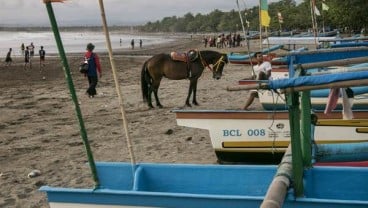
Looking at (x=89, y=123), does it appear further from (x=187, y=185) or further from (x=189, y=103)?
(x=187, y=185)

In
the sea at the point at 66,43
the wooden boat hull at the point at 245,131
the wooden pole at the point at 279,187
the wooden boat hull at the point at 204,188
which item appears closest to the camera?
the wooden pole at the point at 279,187

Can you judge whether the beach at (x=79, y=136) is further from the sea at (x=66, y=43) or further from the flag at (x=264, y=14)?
the sea at (x=66, y=43)

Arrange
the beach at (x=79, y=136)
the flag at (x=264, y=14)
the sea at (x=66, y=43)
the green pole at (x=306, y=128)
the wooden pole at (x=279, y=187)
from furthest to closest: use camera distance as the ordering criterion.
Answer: the sea at (x=66, y=43)
the flag at (x=264, y=14)
the beach at (x=79, y=136)
the green pole at (x=306, y=128)
the wooden pole at (x=279, y=187)

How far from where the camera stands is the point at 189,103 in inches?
511

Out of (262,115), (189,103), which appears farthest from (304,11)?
(262,115)

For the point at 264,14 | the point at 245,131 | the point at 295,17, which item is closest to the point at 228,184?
the point at 245,131

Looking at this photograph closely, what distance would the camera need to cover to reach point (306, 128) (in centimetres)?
428

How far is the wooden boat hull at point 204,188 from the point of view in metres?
3.61

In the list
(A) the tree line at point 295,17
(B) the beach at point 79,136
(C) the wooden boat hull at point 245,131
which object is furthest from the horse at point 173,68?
(C) the wooden boat hull at point 245,131

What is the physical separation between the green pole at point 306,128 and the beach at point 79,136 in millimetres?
3249

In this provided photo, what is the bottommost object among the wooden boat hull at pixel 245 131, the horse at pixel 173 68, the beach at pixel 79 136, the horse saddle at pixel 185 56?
the beach at pixel 79 136

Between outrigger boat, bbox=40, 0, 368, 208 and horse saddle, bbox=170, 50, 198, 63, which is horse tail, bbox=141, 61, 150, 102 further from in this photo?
outrigger boat, bbox=40, 0, 368, 208

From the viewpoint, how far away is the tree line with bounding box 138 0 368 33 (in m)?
39.0

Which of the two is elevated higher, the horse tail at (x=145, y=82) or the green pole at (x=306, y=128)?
the green pole at (x=306, y=128)
